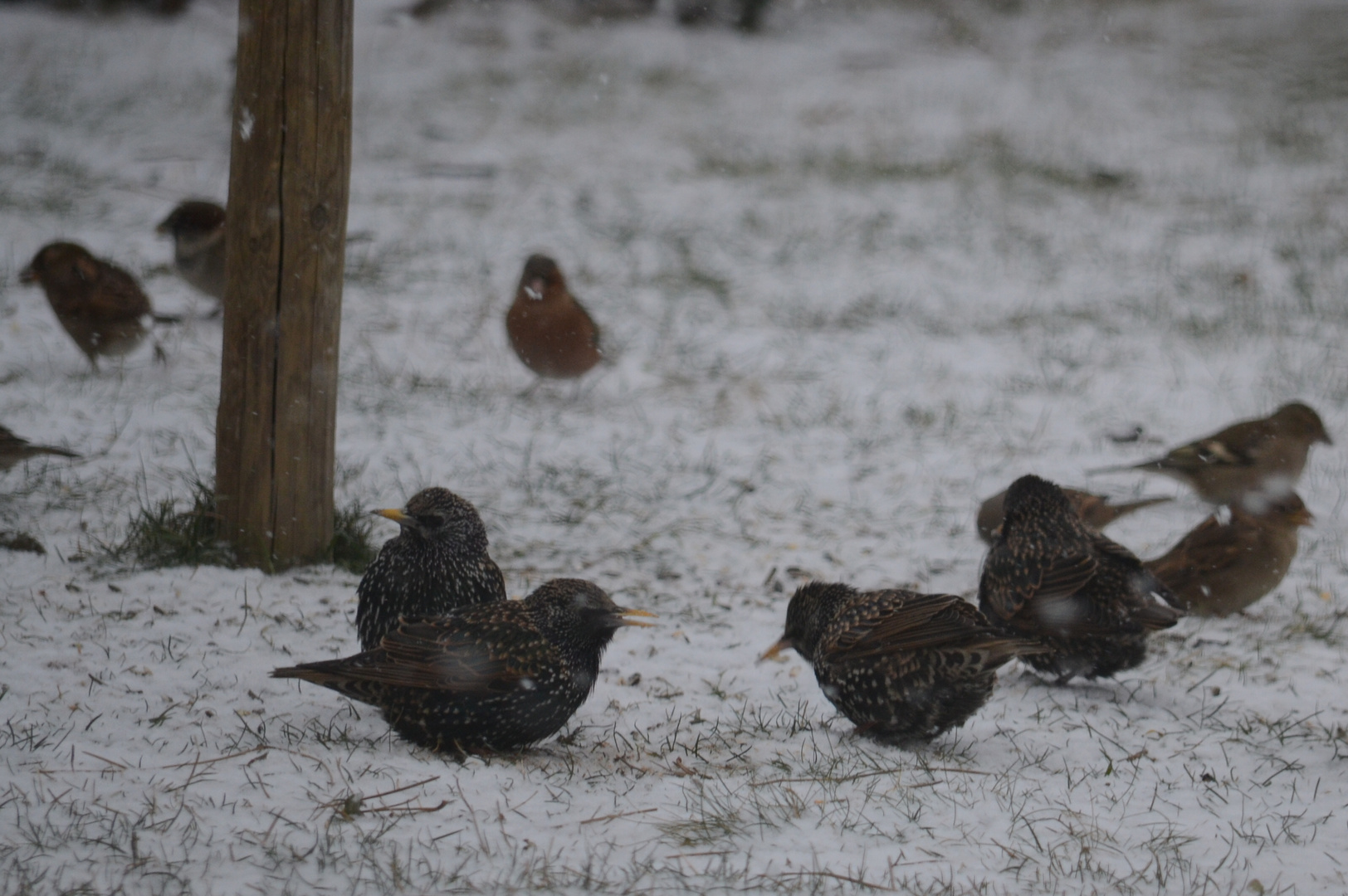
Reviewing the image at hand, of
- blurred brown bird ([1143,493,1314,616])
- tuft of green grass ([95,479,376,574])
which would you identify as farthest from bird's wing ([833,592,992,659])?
tuft of green grass ([95,479,376,574])

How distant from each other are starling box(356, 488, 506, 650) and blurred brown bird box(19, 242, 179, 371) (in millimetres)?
3643

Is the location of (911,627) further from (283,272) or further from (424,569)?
(283,272)

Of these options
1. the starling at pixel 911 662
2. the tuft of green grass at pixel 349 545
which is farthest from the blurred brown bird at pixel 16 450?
the starling at pixel 911 662

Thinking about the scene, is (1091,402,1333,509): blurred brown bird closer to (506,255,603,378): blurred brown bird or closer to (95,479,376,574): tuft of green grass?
(506,255,603,378): blurred brown bird

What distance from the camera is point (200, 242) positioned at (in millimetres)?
7555

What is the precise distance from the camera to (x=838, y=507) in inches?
248

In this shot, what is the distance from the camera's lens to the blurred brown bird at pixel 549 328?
24.1 ft

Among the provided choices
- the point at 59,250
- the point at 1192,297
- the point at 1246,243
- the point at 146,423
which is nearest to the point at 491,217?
the point at 59,250

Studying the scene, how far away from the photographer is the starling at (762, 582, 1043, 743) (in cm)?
376

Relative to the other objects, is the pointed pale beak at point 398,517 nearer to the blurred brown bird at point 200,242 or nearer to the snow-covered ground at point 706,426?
the snow-covered ground at point 706,426

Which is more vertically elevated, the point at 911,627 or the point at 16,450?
the point at 16,450

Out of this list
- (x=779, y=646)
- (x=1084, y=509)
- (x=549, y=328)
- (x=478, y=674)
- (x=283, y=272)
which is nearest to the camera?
(x=478, y=674)

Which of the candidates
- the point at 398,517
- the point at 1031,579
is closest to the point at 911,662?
the point at 1031,579

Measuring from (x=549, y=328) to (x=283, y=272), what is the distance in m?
2.93
